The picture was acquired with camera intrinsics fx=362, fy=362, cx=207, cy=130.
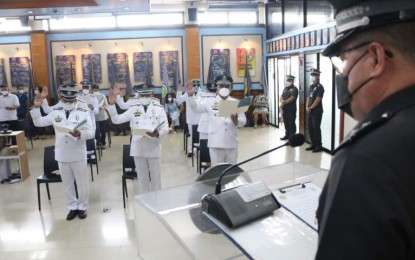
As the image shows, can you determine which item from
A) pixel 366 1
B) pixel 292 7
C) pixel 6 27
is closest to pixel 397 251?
pixel 366 1

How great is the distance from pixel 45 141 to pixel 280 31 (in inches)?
298

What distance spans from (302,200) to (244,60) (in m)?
10.3

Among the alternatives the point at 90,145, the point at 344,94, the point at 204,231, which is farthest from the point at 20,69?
the point at 344,94

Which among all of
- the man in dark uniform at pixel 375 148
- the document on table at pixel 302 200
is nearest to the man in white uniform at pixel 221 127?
the document on table at pixel 302 200

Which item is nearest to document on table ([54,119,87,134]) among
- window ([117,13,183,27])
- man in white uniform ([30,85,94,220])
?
man in white uniform ([30,85,94,220])

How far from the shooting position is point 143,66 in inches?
465

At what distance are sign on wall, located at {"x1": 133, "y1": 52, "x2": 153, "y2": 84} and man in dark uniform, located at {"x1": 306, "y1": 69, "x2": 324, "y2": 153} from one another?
19.2 feet

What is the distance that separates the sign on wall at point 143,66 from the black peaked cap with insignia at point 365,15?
1113 cm

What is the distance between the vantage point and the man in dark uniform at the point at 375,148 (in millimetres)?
711

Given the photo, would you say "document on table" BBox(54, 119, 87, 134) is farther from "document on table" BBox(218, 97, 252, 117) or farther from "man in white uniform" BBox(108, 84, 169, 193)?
"document on table" BBox(218, 97, 252, 117)

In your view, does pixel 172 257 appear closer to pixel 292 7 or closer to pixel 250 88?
pixel 292 7

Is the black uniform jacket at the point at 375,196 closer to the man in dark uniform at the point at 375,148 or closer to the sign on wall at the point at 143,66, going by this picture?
the man in dark uniform at the point at 375,148

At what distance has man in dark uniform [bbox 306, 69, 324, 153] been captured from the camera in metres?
7.52

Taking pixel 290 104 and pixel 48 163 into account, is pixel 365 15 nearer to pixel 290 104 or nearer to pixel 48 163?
pixel 48 163
